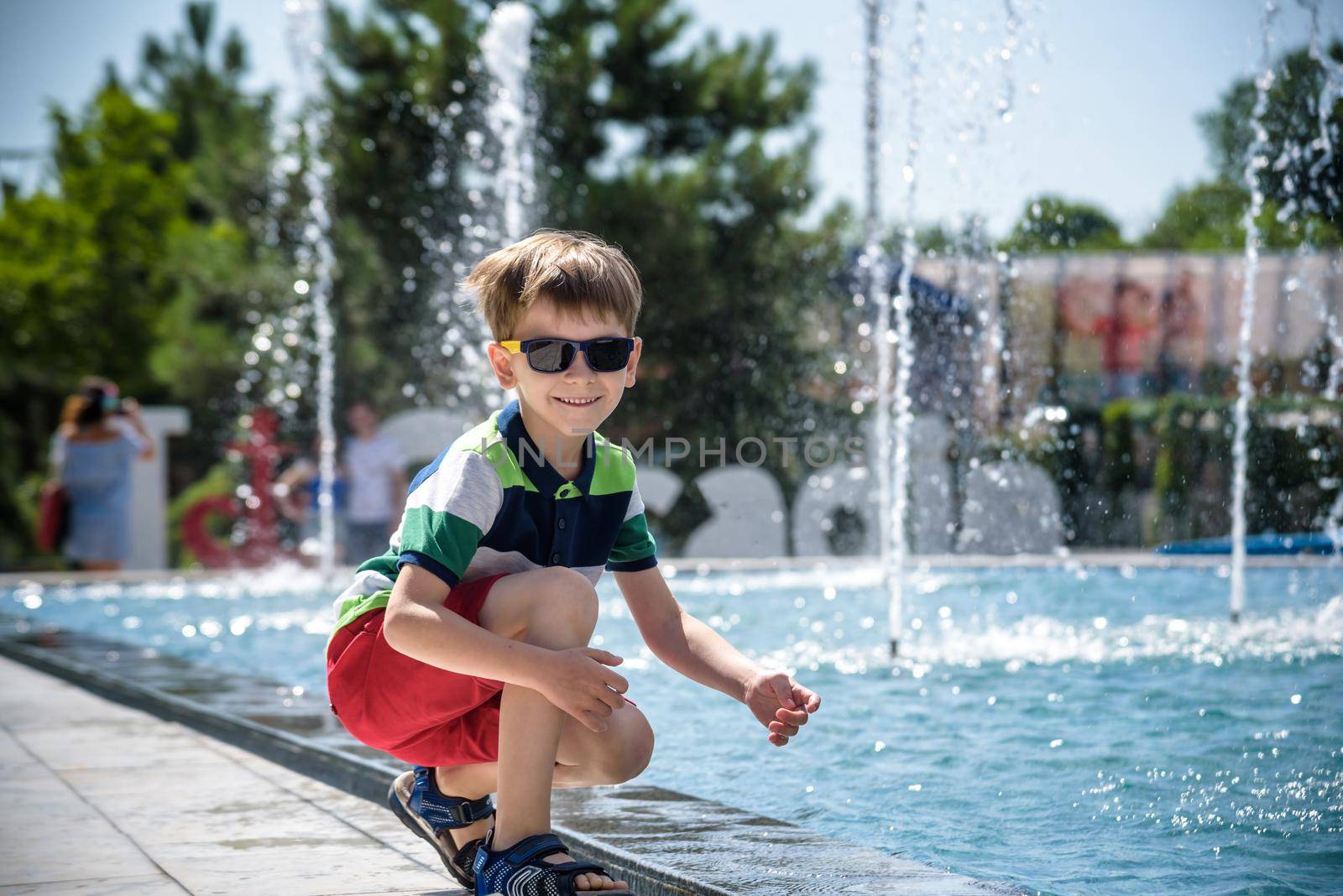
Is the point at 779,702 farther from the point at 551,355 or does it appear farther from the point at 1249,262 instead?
the point at 1249,262

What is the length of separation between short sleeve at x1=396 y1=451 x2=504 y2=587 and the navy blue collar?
0.27 ft

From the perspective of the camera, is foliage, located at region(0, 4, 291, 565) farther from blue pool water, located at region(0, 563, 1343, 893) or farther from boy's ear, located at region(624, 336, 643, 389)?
boy's ear, located at region(624, 336, 643, 389)

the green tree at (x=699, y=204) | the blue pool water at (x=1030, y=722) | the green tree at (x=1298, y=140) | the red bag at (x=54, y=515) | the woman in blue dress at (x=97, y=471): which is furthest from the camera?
the green tree at (x=699, y=204)

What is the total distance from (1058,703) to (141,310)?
2543cm

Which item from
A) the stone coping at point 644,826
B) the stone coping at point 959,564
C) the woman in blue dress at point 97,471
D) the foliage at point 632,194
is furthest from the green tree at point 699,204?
the stone coping at point 644,826

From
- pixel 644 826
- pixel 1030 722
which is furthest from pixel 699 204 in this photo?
pixel 644 826

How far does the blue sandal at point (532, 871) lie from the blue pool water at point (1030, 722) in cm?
78

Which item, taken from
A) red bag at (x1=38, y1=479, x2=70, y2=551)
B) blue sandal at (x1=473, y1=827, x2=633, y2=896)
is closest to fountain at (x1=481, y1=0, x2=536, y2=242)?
red bag at (x1=38, y1=479, x2=70, y2=551)

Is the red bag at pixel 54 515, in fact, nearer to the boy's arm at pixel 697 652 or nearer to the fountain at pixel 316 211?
the fountain at pixel 316 211

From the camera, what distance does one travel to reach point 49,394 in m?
27.1

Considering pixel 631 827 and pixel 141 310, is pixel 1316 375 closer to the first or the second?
pixel 631 827

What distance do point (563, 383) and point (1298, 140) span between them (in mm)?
11508

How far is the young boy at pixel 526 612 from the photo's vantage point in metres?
2.18

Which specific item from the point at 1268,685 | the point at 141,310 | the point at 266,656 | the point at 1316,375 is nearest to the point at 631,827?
the point at 1268,685
